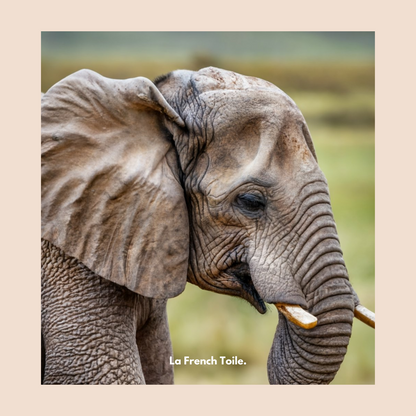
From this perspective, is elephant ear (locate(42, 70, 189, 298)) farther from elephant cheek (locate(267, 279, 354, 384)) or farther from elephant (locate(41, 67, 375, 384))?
elephant cheek (locate(267, 279, 354, 384))

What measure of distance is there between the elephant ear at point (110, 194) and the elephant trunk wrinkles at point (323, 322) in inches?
20.1

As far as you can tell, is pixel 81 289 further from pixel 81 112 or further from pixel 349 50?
pixel 349 50

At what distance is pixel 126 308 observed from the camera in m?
3.35

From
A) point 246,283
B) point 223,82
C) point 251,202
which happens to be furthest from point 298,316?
point 223,82

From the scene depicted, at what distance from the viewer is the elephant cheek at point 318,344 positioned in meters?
3.06

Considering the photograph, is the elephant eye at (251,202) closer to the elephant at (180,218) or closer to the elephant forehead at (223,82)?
the elephant at (180,218)

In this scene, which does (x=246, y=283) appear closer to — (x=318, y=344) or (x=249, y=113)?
(x=318, y=344)

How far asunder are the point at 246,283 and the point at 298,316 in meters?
0.34

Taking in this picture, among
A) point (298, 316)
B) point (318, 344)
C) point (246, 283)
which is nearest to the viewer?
point (298, 316)

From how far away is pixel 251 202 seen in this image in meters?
3.12

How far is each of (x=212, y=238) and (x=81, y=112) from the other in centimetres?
72

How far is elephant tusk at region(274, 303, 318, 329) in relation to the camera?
9.65ft

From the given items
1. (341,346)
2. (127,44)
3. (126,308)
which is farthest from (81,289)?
(127,44)

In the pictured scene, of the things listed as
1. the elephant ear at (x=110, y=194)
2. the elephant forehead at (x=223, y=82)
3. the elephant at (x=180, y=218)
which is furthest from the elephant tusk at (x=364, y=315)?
the elephant forehead at (x=223, y=82)
